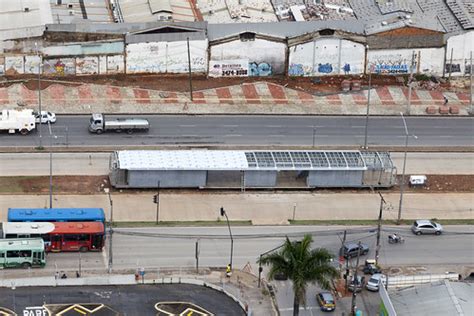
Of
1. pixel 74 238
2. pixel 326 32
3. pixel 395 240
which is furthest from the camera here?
pixel 326 32

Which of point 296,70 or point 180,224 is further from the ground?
point 296,70

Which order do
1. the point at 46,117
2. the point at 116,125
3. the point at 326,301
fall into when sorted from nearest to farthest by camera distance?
the point at 326,301 → the point at 116,125 → the point at 46,117

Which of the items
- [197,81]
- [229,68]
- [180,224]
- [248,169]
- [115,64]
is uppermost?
[115,64]

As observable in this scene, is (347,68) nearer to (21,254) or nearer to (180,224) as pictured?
(180,224)

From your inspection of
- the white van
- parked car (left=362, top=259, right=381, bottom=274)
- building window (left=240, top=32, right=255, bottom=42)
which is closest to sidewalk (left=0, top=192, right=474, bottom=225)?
the white van

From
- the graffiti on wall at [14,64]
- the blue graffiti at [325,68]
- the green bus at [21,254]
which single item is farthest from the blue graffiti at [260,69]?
the green bus at [21,254]

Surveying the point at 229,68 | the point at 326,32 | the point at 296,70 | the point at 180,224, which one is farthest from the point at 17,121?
the point at 326,32

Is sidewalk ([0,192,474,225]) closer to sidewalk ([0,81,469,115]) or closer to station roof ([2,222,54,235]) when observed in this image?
station roof ([2,222,54,235])
